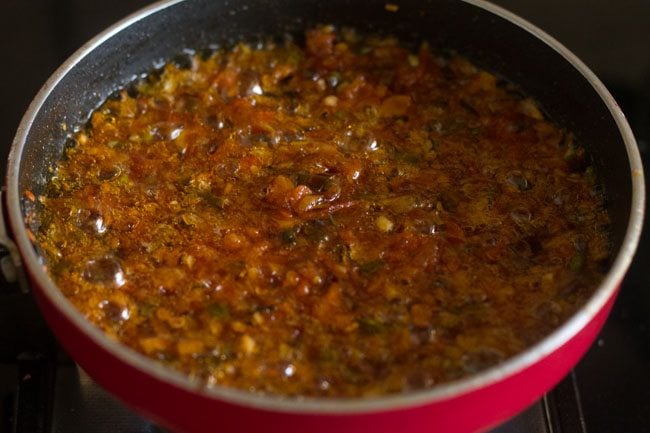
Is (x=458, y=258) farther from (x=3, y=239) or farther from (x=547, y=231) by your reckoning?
(x=3, y=239)

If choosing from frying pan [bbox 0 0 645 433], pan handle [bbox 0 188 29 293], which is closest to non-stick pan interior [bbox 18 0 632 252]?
frying pan [bbox 0 0 645 433]

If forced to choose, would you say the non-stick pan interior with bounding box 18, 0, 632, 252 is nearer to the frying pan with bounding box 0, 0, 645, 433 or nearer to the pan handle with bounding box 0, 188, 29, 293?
the frying pan with bounding box 0, 0, 645, 433

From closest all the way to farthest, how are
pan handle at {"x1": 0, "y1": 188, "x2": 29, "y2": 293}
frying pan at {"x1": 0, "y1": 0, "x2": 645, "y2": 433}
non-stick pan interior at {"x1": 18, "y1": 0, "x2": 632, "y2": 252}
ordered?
frying pan at {"x1": 0, "y1": 0, "x2": 645, "y2": 433}, pan handle at {"x1": 0, "y1": 188, "x2": 29, "y2": 293}, non-stick pan interior at {"x1": 18, "y1": 0, "x2": 632, "y2": 252}

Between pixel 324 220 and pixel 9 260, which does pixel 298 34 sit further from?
pixel 9 260

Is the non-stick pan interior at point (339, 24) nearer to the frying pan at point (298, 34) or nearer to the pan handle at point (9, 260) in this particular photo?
the frying pan at point (298, 34)

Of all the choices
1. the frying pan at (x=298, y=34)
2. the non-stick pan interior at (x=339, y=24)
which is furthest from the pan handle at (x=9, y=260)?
the non-stick pan interior at (x=339, y=24)

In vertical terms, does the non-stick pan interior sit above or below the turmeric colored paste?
above

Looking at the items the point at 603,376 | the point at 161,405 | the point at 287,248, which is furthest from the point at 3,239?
the point at 603,376
